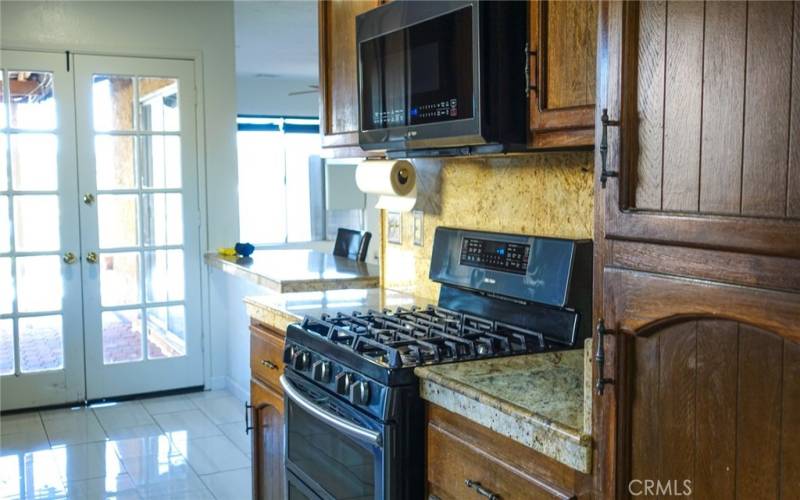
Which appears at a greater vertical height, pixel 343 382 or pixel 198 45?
pixel 198 45

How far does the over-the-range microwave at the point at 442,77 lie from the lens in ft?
6.29

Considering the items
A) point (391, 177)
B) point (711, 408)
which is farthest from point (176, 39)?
point (711, 408)

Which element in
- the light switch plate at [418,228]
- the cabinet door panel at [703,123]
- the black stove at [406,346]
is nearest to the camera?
the cabinet door panel at [703,123]

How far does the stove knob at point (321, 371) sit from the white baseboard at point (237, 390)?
2.72m

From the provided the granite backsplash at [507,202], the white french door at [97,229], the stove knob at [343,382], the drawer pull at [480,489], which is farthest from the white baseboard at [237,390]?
the drawer pull at [480,489]

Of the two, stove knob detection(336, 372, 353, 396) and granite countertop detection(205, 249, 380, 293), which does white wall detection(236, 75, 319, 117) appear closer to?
granite countertop detection(205, 249, 380, 293)

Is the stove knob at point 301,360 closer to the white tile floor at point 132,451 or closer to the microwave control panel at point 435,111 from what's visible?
the microwave control panel at point 435,111

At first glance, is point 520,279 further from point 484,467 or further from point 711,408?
point 711,408

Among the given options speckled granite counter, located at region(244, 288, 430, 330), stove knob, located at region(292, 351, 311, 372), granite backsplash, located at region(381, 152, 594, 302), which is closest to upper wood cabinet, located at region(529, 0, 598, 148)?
granite backsplash, located at region(381, 152, 594, 302)

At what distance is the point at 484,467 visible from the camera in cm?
163

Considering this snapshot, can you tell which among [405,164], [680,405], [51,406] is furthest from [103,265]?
[680,405]

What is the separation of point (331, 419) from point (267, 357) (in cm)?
74

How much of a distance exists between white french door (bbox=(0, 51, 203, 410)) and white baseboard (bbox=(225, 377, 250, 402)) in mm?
181

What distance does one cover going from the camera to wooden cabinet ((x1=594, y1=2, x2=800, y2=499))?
0.97 m
